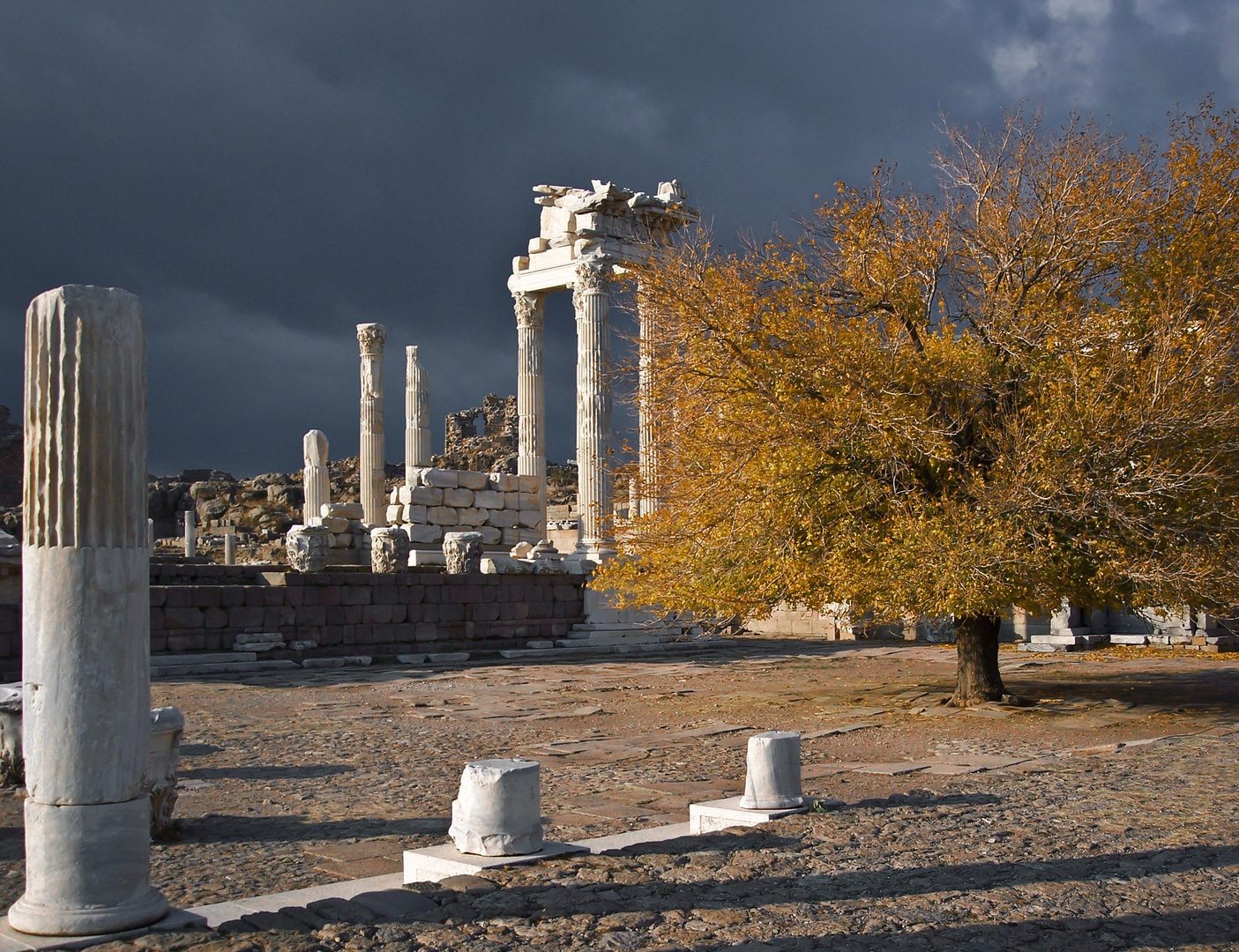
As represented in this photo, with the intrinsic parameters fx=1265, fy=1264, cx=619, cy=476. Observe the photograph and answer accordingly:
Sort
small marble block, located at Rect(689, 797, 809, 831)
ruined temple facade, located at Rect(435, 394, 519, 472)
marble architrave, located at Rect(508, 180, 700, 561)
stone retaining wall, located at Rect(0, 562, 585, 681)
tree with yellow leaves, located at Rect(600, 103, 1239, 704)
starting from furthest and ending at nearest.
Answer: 1. ruined temple facade, located at Rect(435, 394, 519, 472)
2. marble architrave, located at Rect(508, 180, 700, 561)
3. stone retaining wall, located at Rect(0, 562, 585, 681)
4. tree with yellow leaves, located at Rect(600, 103, 1239, 704)
5. small marble block, located at Rect(689, 797, 809, 831)

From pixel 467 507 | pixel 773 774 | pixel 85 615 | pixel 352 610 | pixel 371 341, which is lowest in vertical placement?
pixel 773 774

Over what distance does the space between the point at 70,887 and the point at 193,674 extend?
15.1 m

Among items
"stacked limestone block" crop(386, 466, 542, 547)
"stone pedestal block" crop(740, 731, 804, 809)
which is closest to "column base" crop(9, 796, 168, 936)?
"stone pedestal block" crop(740, 731, 804, 809)

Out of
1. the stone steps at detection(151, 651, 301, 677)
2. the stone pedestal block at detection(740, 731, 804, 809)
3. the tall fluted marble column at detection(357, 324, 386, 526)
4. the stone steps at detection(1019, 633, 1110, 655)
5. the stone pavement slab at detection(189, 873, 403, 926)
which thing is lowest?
the stone steps at detection(1019, 633, 1110, 655)

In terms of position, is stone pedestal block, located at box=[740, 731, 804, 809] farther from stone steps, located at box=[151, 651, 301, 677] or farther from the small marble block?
stone steps, located at box=[151, 651, 301, 677]

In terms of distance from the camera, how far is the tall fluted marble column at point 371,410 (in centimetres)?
3531

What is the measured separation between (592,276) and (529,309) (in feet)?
11.2

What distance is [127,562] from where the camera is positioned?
555 centimetres

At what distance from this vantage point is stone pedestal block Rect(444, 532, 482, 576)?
984 inches

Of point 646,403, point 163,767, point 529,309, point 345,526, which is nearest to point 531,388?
point 529,309

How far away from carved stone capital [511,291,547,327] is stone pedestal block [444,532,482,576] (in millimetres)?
10003

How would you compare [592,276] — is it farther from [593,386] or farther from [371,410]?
[371,410]

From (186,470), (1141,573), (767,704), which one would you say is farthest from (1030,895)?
(186,470)

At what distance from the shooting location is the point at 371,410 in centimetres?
3556
